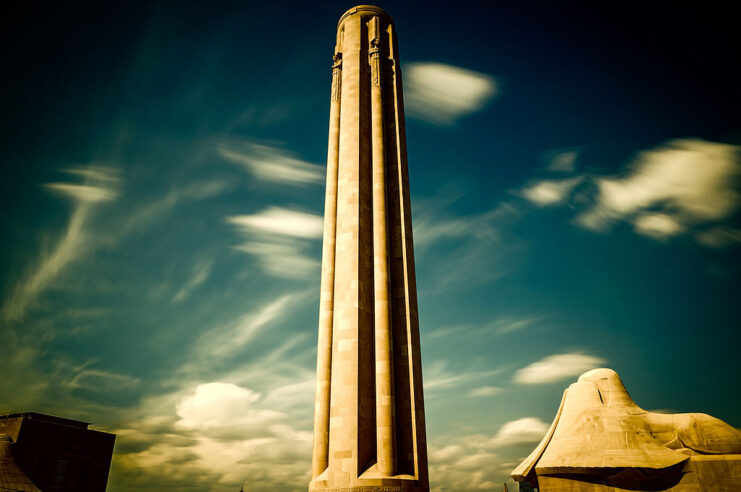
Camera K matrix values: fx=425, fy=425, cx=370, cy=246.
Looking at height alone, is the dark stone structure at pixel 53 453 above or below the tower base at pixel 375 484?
above

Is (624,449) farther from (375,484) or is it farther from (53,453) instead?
(53,453)

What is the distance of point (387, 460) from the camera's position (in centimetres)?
1642

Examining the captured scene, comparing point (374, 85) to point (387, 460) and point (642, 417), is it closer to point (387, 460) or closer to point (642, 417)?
point (387, 460)

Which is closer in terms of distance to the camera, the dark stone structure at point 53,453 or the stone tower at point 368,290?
the stone tower at point 368,290

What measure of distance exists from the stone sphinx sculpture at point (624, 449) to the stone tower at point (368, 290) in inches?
287

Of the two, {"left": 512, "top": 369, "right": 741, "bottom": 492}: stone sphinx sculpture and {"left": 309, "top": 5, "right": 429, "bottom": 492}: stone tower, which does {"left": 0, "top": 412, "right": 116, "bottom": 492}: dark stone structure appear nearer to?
{"left": 309, "top": 5, "right": 429, "bottom": 492}: stone tower

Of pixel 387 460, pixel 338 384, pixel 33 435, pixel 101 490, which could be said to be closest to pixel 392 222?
pixel 338 384

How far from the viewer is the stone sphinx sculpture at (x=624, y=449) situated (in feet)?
57.4

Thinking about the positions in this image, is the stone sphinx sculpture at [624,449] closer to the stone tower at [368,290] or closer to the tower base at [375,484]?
the stone tower at [368,290]

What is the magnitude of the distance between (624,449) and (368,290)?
527 inches

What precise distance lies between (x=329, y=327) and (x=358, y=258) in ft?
13.1

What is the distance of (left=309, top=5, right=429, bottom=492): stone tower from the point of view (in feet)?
55.6

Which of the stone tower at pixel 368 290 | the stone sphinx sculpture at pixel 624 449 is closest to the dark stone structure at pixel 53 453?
the stone tower at pixel 368 290

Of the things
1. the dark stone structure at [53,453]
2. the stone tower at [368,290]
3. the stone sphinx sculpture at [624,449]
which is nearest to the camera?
the stone tower at [368,290]
